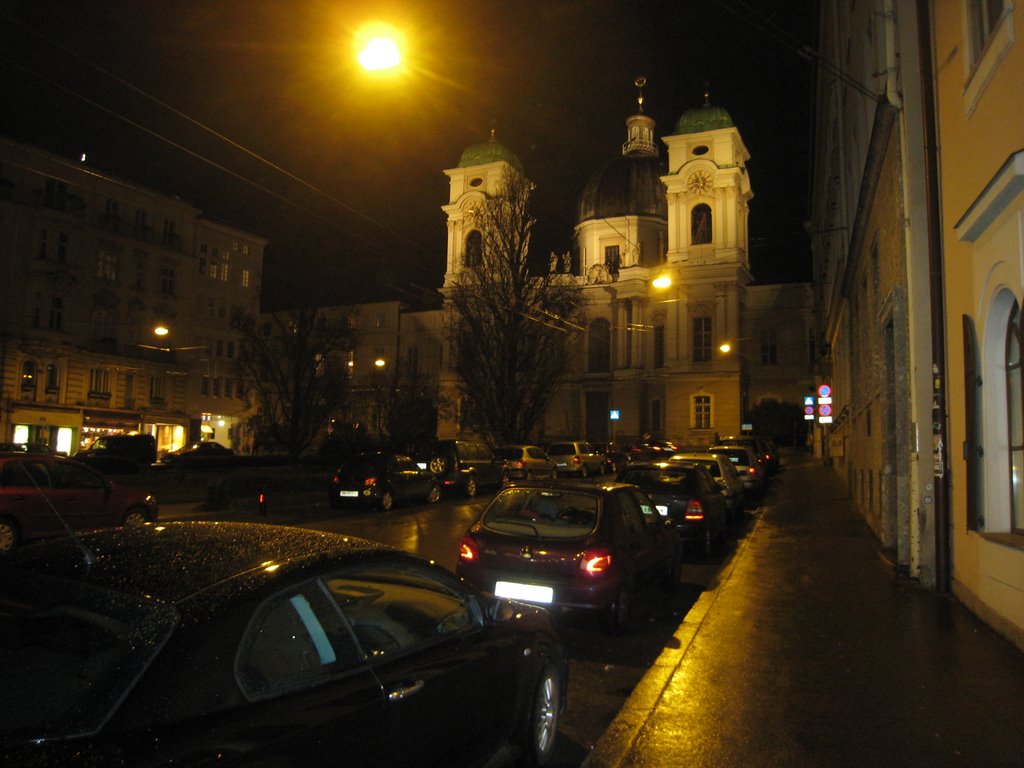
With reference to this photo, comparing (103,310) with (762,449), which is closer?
(762,449)

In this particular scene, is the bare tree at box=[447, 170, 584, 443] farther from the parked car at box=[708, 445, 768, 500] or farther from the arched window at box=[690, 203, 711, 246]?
the arched window at box=[690, 203, 711, 246]

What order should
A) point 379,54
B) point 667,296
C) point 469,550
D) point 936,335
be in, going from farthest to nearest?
point 667,296 → point 379,54 → point 936,335 → point 469,550

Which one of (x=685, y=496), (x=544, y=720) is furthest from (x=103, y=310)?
(x=544, y=720)

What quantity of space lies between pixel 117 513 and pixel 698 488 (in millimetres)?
9938

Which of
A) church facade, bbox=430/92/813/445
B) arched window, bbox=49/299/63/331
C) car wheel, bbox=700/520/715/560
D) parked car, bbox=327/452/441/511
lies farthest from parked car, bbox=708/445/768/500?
arched window, bbox=49/299/63/331

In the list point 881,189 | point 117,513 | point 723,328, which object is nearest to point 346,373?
point 117,513

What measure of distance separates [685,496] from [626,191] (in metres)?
54.9

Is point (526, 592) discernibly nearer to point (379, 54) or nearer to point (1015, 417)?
point (1015, 417)

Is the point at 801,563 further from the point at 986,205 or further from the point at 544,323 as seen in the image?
the point at 544,323

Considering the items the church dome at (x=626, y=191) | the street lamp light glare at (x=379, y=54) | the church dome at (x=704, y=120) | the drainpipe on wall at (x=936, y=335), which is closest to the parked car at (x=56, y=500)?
the street lamp light glare at (x=379, y=54)

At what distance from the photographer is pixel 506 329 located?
3531 centimetres

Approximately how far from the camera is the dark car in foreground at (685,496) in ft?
40.7

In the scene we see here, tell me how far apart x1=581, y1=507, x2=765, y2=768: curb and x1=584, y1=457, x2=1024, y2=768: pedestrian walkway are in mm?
13

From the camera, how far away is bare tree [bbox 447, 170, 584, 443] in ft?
116
